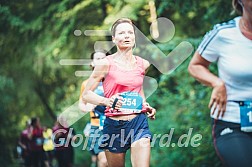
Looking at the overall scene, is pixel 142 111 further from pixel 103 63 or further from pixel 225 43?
pixel 225 43

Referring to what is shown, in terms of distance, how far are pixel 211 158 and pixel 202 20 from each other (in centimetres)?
282

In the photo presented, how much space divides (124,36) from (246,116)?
7.41 ft

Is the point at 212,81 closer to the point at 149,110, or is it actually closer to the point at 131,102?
the point at 131,102

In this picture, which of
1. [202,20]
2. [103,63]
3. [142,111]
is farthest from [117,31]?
[202,20]

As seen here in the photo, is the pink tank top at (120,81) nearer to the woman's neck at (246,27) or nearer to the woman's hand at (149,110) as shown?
the woman's hand at (149,110)

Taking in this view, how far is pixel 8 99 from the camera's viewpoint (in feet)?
59.7

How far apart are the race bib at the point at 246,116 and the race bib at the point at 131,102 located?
190 centimetres

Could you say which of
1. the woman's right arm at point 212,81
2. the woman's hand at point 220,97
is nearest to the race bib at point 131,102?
the woman's right arm at point 212,81

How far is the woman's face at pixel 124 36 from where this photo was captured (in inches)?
225

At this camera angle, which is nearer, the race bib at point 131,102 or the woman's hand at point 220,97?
the woman's hand at point 220,97

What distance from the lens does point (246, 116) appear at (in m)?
3.70

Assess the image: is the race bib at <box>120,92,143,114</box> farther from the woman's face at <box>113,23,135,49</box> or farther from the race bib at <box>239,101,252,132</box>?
the race bib at <box>239,101,252,132</box>

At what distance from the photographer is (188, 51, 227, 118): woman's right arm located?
369cm

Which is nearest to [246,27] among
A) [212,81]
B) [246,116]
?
[212,81]
